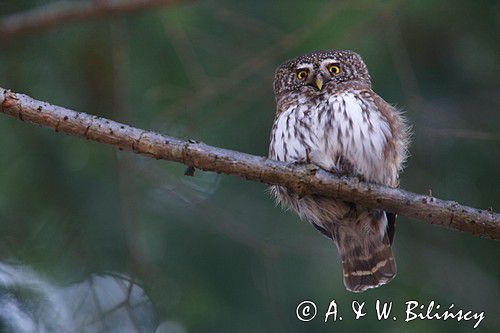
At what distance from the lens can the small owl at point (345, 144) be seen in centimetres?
402

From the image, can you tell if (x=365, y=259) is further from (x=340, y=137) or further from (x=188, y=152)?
(x=188, y=152)

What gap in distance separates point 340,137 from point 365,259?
0.70 meters

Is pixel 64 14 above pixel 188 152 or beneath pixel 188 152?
above

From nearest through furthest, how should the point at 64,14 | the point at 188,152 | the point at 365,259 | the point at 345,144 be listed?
the point at 188,152, the point at 345,144, the point at 365,259, the point at 64,14

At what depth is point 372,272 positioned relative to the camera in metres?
4.23

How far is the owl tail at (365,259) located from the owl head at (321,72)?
2.60 feet

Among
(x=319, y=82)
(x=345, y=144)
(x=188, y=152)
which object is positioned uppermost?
(x=319, y=82)

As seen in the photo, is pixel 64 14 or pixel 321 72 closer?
pixel 321 72

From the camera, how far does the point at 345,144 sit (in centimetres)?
400

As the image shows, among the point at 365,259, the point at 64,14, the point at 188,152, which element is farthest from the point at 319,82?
→ the point at 64,14

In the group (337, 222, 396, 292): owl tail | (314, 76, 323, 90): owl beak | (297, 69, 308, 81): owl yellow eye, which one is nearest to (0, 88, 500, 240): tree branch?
(337, 222, 396, 292): owl tail

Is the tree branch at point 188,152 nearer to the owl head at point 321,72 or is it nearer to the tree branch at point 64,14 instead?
the owl head at point 321,72

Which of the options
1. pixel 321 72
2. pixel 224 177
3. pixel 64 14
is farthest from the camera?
pixel 224 177

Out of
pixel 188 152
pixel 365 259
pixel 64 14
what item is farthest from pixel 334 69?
pixel 64 14
